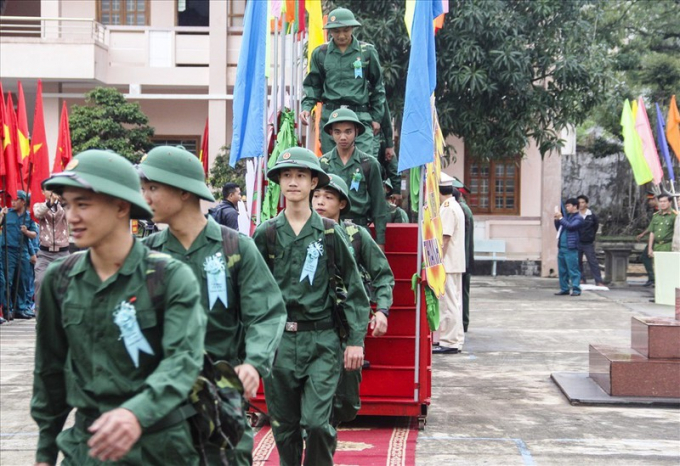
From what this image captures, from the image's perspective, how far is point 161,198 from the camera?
414 cm

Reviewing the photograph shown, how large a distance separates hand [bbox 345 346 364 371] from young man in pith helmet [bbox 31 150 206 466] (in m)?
2.25

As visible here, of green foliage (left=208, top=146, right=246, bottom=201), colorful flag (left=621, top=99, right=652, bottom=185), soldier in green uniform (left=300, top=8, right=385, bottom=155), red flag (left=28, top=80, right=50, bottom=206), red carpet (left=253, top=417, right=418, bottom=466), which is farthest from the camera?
green foliage (left=208, top=146, right=246, bottom=201)

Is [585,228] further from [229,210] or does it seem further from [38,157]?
[38,157]

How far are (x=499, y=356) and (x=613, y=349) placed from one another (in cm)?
224

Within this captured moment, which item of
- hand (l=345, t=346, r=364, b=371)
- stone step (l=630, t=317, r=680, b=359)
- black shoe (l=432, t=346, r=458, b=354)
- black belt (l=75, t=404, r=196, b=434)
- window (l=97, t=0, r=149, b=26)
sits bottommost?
black shoe (l=432, t=346, r=458, b=354)

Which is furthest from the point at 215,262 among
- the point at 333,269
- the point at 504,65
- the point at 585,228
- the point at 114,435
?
the point at 504,65

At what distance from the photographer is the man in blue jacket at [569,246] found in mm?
19062

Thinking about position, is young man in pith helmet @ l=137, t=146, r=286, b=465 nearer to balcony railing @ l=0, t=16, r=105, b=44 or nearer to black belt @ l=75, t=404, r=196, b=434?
black belt @ l=75, t=404, r=196, b=434

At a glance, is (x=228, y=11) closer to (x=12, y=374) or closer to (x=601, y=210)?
(x=601, y=210)

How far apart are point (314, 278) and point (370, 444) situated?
2434mm

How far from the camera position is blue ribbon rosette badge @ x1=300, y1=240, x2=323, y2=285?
5543 millimetres

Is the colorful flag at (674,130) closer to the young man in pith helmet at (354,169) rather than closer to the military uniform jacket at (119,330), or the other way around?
the young man in pith helmet at (354,169)

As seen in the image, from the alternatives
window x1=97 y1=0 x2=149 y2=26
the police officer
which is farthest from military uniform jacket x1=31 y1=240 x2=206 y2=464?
window x1=97 y1=0 x2=149 y2=26

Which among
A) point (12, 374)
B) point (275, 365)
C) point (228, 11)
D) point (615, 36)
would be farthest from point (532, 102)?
point (275, 365)
